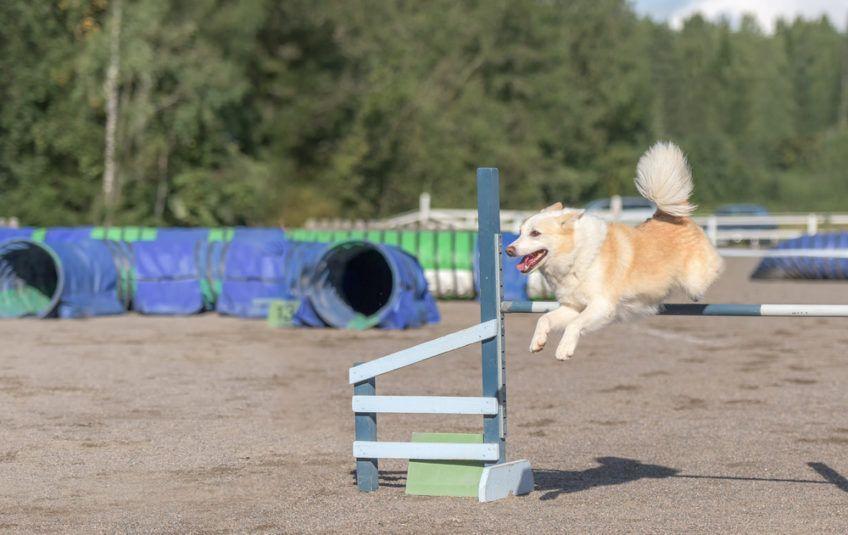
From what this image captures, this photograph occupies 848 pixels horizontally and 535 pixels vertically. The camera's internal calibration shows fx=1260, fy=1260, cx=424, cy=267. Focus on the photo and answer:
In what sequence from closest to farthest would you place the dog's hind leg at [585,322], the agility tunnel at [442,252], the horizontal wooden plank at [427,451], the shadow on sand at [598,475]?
1. the dog's hind leg at [585,322]
2. the horizontal wooden plank at [427,451]
3. the shadow on sand at [598,475]
4. the agility tunnel at [442,252]

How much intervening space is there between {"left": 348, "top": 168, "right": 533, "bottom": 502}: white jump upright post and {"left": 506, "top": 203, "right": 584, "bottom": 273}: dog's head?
299 millimetres

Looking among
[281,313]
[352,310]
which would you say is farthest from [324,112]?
[281,313]

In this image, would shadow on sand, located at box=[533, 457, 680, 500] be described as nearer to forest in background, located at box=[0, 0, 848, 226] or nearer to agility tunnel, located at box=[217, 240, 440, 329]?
agility tunnel, located at box=[217, 240, 440, 329]

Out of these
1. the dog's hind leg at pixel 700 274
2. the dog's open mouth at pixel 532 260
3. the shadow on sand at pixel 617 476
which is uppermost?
the dog's open mouth at pixel 532 260

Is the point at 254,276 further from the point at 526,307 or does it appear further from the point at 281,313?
the point at 526,307

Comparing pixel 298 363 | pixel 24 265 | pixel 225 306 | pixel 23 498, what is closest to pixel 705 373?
pixel 298 363

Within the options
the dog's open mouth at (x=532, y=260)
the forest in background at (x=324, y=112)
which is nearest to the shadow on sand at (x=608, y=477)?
the dog's open mouth at (x=532, y=260)

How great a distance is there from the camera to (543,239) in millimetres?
6266

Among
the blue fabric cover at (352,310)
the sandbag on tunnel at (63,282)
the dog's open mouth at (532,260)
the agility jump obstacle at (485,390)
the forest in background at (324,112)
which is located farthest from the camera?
the forest in background at (324,112)

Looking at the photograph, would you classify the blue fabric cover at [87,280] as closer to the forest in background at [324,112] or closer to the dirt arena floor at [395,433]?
the dirt arena floor at [395,433]

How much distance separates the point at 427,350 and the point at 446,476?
2.28 ft

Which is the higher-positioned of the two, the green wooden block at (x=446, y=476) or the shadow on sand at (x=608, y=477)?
the green wooden block at (x=446, y=476)

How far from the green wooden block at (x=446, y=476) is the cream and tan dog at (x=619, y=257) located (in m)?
0.82

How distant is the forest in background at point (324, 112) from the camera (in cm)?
3866
